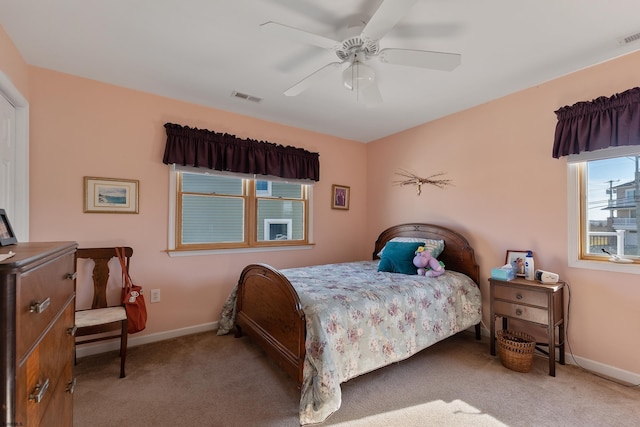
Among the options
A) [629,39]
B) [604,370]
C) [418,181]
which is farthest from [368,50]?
[604,370]

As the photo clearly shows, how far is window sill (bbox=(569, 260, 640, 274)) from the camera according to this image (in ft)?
7.22

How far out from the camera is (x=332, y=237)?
4.28m

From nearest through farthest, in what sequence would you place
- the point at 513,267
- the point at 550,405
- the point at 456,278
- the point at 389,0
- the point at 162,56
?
the point at 389,0
the point at 550,405
the point at 162,56
the point at 513,267
the point at 456,278

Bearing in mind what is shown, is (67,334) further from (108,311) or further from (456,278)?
(456,278)

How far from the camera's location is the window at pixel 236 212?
3.19m

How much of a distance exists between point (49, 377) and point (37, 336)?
26cm

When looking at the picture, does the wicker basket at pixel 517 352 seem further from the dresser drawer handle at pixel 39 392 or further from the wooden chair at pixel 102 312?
the wooden chair at pixel 102 312

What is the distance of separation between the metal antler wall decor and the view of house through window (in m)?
1.30

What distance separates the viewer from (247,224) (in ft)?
11.7

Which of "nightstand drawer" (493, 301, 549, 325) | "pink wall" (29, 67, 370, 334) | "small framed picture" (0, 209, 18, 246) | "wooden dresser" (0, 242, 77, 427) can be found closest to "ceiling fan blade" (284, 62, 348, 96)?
"pink wall" (29, 67, 370, 334)

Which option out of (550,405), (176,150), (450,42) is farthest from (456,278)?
(176,150)

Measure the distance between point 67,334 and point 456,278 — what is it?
305cm

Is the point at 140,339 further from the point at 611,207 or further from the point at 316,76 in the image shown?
the point at 611,207

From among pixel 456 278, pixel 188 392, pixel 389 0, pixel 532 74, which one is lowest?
pixel 188 392
